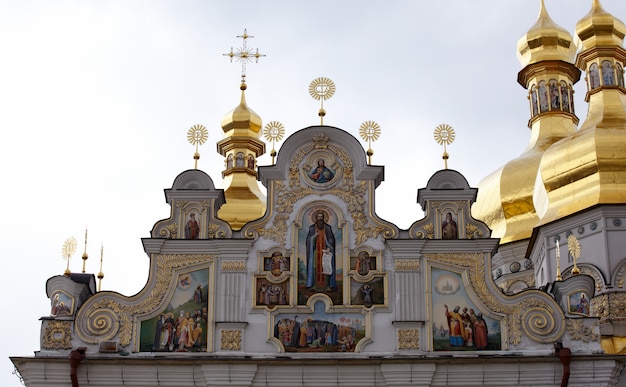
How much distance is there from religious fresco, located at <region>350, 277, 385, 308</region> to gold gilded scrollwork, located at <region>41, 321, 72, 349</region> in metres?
4.92

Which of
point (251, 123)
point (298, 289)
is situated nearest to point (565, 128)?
point (251, 123)

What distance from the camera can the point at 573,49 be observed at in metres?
37.2

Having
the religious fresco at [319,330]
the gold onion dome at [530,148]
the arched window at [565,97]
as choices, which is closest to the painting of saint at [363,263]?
the religious fresco at [319,330]

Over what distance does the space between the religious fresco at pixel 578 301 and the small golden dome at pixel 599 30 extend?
13.3 m

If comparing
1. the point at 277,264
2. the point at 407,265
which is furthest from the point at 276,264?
the point at 407,265

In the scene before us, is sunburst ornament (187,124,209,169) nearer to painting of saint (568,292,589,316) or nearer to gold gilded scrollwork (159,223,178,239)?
gold gilded scrollwork (159,223,178,239)

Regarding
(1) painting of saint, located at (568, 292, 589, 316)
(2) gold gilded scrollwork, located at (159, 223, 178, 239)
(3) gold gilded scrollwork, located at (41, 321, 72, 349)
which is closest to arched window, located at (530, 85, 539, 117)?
(1) painting of saint, located at (568, 292, 589, 316)

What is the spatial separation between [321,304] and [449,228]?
266cm

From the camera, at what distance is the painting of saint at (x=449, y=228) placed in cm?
2208

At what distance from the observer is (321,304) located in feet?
71.3

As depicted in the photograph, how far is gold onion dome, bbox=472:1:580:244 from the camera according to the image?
109 ft

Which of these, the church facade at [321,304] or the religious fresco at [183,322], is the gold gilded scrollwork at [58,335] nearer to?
the church facade at [321,304]

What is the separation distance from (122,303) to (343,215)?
422cm

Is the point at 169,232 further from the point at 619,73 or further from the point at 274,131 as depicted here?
the point at 619,73
